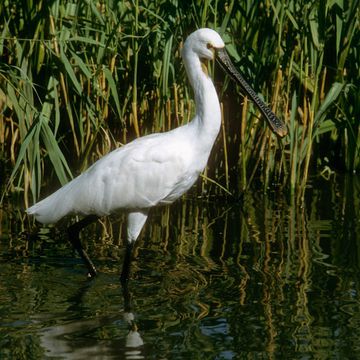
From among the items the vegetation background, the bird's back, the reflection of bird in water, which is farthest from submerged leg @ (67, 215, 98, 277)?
the reflection of bird in water

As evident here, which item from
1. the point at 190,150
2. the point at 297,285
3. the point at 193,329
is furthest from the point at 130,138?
the point at 193,329

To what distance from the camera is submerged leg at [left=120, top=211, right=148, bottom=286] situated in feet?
21.7

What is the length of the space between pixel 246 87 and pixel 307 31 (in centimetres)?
128

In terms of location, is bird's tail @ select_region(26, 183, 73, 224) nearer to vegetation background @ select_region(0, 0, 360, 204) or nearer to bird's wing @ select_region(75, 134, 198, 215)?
bird's wing @ select_region(75, 134, 198, 215)

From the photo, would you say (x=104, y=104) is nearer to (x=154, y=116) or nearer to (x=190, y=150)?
(x=154, y=116)

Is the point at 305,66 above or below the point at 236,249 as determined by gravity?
above

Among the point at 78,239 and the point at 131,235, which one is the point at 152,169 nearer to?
the point at 131,235

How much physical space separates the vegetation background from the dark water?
1.30 feet

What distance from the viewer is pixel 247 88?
23.4 feet

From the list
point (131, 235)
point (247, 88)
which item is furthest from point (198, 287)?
point (247, 88)

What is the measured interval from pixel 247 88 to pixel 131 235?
4.11 ft

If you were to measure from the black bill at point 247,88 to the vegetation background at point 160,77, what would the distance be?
30.0 inches

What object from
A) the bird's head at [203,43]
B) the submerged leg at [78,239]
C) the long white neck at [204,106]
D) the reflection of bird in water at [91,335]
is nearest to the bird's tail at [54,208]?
the submerged leg at [78,239]

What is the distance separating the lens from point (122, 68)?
26.5 ft
